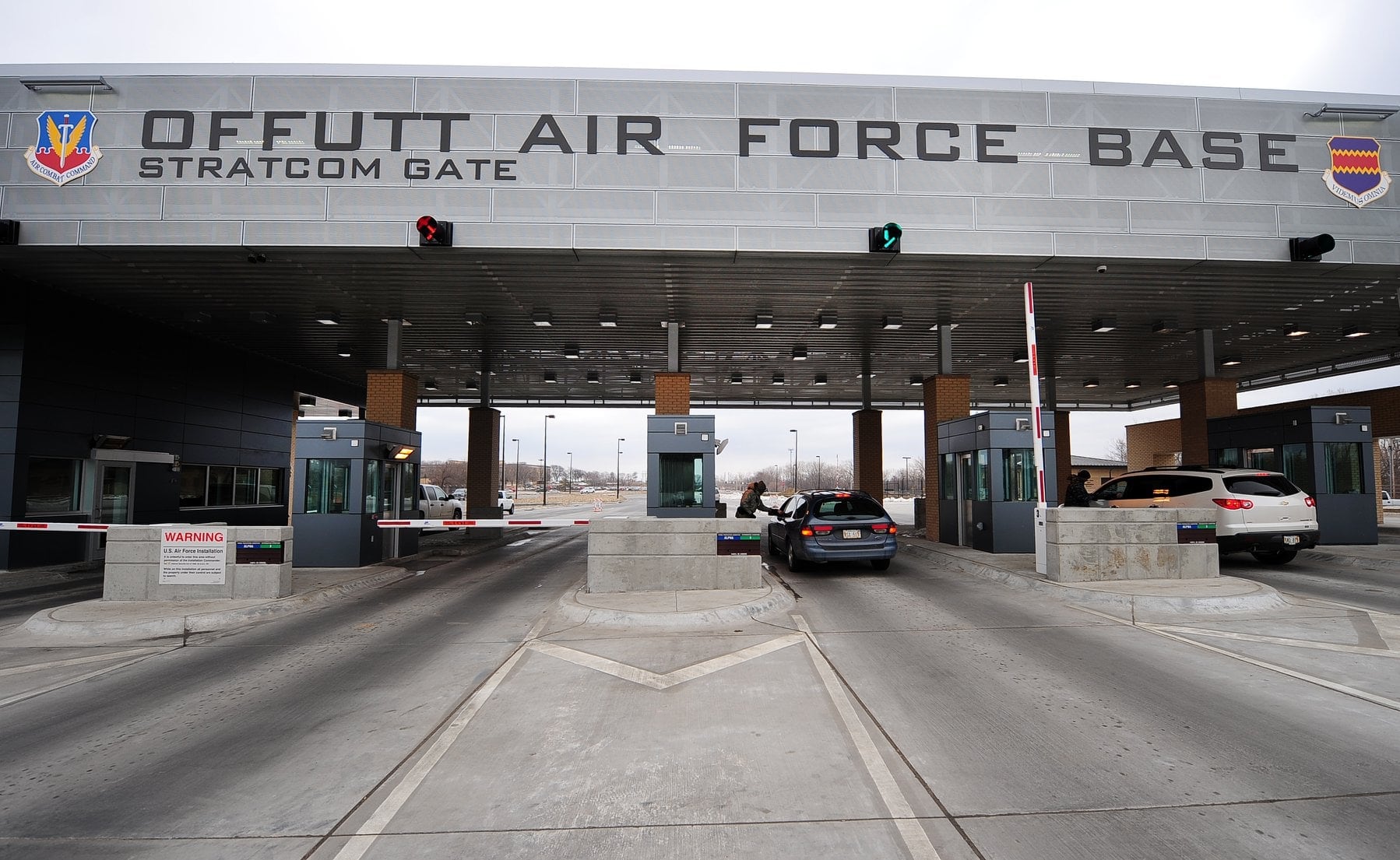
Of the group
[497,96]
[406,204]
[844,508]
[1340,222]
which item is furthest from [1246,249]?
[406,204]

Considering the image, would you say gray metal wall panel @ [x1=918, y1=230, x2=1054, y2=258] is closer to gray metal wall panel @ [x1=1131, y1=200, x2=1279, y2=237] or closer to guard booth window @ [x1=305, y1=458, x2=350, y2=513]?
gray metal wall panel @ [x1=1131, y1=200, x2=1279, y2=237]

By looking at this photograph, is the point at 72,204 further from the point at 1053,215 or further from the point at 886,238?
the point at 1053,215

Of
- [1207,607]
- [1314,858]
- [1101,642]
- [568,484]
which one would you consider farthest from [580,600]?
[568,484]

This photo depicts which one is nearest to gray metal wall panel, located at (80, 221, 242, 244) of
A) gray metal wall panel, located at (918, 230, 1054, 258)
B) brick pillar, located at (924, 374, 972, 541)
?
gray metal wall panel, located at (918, 230, 1054, 258)

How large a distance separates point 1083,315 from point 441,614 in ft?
56.6

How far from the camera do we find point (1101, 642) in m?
7.34

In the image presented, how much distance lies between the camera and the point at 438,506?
83.8 feet

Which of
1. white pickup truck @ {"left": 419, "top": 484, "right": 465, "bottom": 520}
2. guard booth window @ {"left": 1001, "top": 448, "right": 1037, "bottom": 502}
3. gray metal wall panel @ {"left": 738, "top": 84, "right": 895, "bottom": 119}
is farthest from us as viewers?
white pickup truck @ {"left": 419, "top": 484, "right": 465, "bottom": 520}

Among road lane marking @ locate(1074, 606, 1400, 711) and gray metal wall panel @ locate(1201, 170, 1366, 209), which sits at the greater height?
gray metal wall panel @ locate(1201, 170, 1366, 209)

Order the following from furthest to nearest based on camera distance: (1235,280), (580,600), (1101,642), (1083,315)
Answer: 1. (1083,315)
2. (1235,280)
3. (580,600)
4. (1101,642)

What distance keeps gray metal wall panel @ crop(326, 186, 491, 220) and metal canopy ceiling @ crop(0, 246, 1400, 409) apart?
0.65 m

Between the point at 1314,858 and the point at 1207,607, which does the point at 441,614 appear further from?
the point at 1207,607

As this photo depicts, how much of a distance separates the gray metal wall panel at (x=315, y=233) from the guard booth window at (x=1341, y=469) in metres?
21.7

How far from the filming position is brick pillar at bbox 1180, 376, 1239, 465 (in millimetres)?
20500
